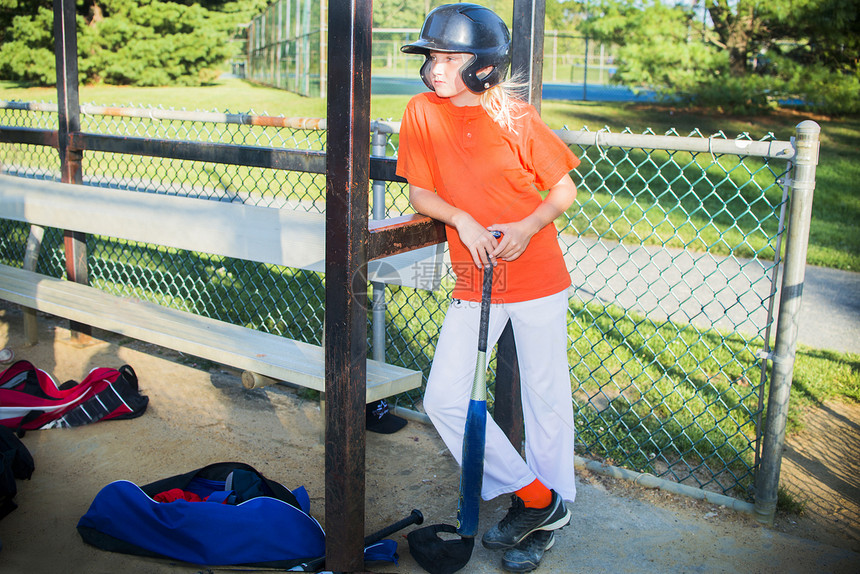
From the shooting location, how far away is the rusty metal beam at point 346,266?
209 cm

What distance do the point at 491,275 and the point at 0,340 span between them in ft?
12.2

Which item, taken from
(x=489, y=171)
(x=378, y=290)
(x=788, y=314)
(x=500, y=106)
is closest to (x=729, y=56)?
(x=378, y=290)

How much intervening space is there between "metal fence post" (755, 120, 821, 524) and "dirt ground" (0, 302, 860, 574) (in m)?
0.19

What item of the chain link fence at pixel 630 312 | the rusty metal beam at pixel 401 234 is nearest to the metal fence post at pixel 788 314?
the chain link fence at pixel 630 312

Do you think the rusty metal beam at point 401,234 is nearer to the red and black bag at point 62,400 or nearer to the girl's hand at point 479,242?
the girl's hand at point 479,242

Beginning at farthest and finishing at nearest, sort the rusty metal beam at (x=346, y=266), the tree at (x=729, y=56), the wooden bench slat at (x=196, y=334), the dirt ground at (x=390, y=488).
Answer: the tree at (x=729, y=56) < the wooden bench slat at (x=196, y=334) < the dirt ground at (x=390, y=488) < the rusty metal beam at (x=346, y=266)

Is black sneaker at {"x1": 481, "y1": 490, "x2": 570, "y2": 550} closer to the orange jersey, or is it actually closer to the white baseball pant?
the white baseball pant

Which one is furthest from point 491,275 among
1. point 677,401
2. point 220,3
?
point 220,3

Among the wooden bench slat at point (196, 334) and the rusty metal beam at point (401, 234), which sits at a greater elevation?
the rusty metal beam at point (401, 234)

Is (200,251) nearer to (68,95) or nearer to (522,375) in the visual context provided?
(68,95)

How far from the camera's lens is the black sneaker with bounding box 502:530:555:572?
2604 millimetres

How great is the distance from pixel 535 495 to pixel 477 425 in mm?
403

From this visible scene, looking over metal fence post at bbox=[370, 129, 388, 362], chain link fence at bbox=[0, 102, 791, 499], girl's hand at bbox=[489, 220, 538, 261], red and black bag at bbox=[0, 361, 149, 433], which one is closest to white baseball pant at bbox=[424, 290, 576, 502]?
girl's hand at bbox=[489, 220, 538, 261]

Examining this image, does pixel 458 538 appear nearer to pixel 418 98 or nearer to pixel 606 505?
pixel 606 505
